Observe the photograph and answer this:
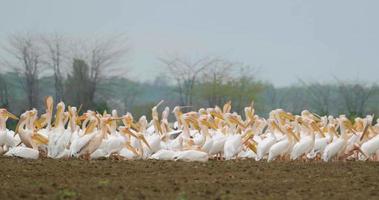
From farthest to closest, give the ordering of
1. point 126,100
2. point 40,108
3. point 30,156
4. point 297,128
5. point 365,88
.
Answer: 1. point 126,100
2. point 365,88
3. point 40,108
4. point 297,128
5. point 30,156

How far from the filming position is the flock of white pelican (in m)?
20.2

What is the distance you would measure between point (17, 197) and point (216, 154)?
9.45 meters

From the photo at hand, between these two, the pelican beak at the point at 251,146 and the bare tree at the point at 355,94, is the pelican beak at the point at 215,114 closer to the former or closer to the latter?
the pelican beak at the point at 251,146

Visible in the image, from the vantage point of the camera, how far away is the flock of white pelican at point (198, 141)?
20.2m

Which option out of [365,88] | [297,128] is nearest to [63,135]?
[297,128]

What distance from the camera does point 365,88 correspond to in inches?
2200

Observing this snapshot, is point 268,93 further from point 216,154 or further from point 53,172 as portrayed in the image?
point 53,172

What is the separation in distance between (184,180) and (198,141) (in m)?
6.82

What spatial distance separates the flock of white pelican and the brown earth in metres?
1.17

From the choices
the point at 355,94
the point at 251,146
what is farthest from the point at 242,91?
the point at 251,146

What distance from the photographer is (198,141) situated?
21703 millimetres

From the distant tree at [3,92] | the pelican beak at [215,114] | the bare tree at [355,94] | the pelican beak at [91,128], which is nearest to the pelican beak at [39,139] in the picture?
the pelican beak at [91,128]

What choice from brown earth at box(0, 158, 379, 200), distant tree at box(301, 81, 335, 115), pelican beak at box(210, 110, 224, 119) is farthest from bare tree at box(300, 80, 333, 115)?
brown earth at box(0, 158, 379, 200)

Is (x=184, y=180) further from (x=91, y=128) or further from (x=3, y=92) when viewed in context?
(x=3, y=92)
